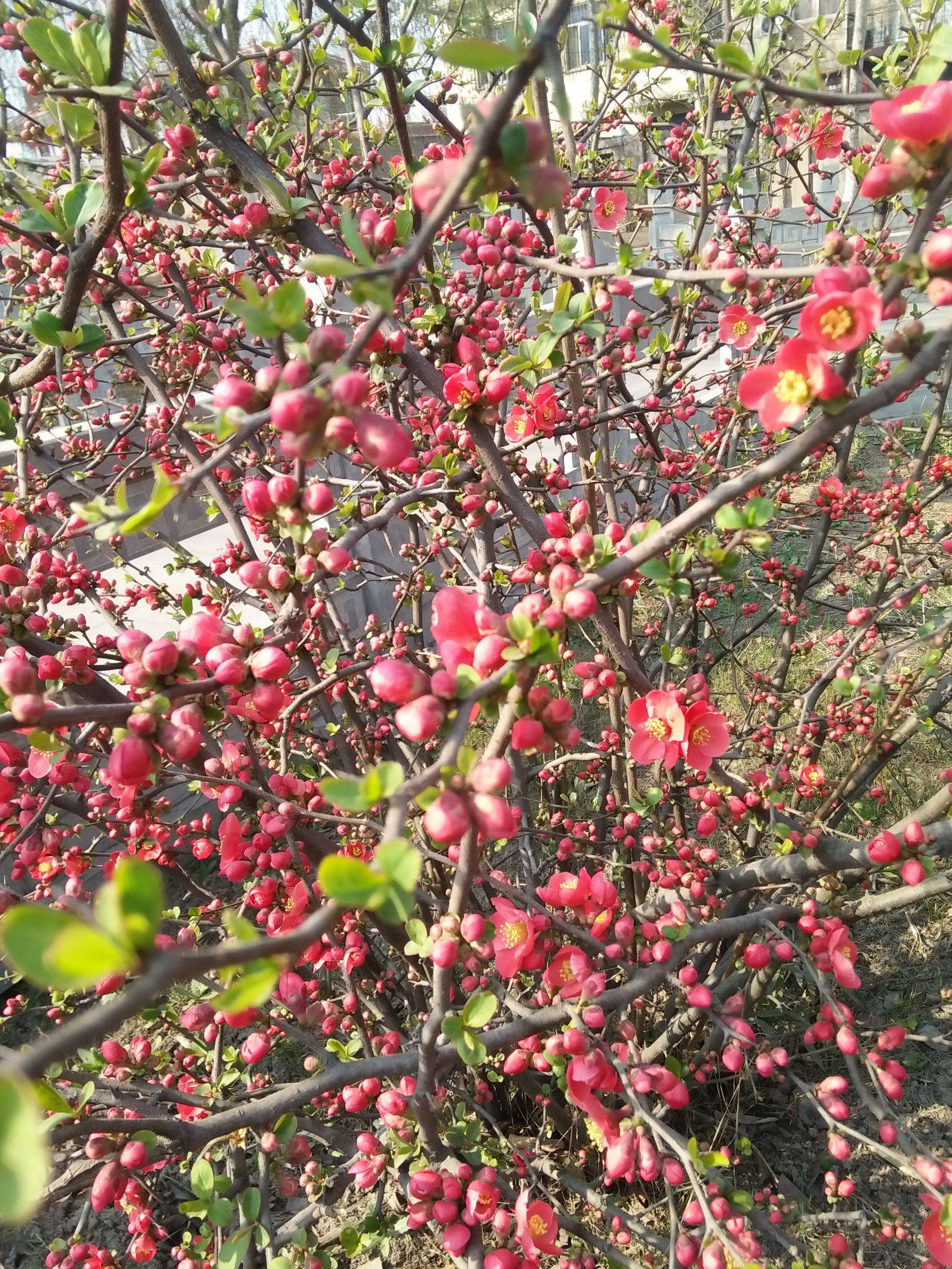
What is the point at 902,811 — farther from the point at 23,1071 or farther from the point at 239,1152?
the point at 23,1071

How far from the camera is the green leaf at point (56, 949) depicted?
392 millimetres

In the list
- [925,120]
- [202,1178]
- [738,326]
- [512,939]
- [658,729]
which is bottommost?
[202,1178]

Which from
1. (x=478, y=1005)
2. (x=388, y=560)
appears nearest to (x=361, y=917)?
(x=478, y=1005)

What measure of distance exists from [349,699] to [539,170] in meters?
1.45

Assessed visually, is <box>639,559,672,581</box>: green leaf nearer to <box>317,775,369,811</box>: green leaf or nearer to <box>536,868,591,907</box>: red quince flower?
<box>317,775,369,811</box>: green leaf

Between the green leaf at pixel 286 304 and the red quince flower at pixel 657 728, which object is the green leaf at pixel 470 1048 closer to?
the red quince flower at pixel 657 728

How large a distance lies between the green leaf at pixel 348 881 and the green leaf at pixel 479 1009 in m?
0.48

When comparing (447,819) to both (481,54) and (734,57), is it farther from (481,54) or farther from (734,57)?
(734,57)

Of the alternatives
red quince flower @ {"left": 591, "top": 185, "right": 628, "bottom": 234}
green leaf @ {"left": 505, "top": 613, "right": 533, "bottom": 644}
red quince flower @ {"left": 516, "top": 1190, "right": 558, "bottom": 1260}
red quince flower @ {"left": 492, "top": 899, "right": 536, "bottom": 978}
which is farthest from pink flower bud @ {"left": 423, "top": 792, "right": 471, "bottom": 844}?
red quince flower @ {"left": 591, "top": 185, "right": 628, "bottom": 234}

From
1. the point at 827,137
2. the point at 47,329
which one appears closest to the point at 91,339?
the point at 47,329

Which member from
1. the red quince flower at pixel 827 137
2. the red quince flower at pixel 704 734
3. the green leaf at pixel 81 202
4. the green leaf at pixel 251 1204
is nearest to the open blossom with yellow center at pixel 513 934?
the red quince flower at pixel 704 734

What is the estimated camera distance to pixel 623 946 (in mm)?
1420

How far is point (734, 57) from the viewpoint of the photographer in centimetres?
93

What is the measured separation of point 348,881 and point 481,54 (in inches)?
22.3
